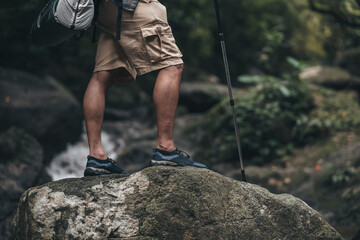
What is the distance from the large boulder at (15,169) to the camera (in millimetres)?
5488

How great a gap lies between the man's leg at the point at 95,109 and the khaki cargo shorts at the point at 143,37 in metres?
0.11

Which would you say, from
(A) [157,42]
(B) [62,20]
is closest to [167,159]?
(A) [157,42]

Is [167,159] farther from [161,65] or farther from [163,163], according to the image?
[161,65]

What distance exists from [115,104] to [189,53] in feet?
12.6

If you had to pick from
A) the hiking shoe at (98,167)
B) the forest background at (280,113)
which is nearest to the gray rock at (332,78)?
the forest background at (280,113)

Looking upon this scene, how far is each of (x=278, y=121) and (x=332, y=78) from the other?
3799 millimetres

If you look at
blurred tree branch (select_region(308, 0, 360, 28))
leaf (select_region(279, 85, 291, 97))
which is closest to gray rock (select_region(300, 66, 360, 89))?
leaf (select_region(279, 85, 291, 97))

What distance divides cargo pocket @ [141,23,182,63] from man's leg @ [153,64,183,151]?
0.11 meters

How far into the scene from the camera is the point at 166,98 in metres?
3.28

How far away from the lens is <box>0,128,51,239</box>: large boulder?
5.49m

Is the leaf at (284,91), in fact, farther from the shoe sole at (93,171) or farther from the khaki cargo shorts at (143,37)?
the shoe sole at (93,171)

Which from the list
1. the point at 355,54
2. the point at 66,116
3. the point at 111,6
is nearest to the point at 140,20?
the point at 111,6

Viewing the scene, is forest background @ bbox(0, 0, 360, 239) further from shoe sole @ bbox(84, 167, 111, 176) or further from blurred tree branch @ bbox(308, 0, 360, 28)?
shoe sole @ bbox(84, 167, 111, 176)

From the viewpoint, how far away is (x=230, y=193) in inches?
127
